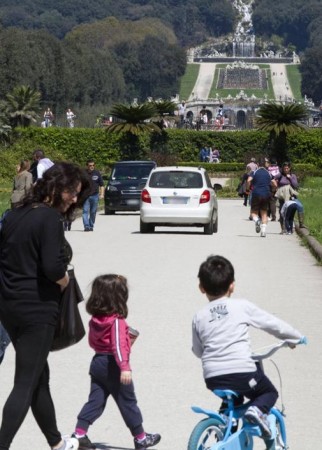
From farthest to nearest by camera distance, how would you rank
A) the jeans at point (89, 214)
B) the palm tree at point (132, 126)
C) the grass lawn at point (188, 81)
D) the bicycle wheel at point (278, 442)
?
the grass lawn at point (188, 81) → the palm tree at point (132, 126) → the jeans at point (89, 214) → the bicycle wheel at point (278, 442)

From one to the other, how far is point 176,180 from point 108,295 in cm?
1966

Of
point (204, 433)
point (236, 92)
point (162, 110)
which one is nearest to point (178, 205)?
point (204, 433)

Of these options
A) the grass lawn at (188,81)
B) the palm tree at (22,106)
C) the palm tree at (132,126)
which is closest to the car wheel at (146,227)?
the palm tree at (132,126)

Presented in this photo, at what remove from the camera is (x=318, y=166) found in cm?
6278

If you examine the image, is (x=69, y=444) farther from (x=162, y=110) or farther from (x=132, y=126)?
(x=162, y=110)

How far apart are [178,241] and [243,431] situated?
56.2 ft

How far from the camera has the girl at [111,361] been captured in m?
7.01

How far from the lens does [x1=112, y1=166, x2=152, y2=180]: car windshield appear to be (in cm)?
3612

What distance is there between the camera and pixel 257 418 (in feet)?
20.7

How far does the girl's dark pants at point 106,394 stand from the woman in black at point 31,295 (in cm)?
35

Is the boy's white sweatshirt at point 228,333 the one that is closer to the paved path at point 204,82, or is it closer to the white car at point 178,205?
the white car at point 178,205

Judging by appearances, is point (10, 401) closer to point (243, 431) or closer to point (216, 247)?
point (243, 431)

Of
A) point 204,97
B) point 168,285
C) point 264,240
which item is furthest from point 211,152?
point 204,97

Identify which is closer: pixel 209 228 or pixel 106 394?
pixel 106 394
